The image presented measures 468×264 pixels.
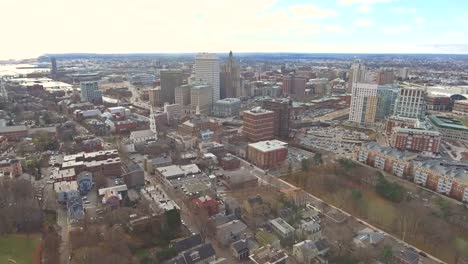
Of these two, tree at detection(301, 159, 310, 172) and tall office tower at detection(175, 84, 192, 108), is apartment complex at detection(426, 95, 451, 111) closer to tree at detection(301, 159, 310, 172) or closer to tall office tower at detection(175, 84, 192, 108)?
tree at detection(301, 159, 310, 172)

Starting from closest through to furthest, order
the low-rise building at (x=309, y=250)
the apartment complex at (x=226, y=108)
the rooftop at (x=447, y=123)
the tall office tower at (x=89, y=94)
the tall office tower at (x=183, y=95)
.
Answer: the low-rise building at (x=309, y=250) < the rooftop at (x=447, y=123) < the apartment complex at (x=226, y=108) < the tall office tower at (x=183, y=95) < the tall office tower at (x=89, y=94)

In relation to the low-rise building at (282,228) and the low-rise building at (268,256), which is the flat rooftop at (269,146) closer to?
the low-rise building at (282,228)

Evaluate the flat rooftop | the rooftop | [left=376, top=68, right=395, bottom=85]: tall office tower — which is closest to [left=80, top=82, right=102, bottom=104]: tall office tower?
the flat rooftop

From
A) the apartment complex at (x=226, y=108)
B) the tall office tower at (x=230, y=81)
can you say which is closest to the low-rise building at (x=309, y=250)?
the apartment complex at (x=226, y=108)

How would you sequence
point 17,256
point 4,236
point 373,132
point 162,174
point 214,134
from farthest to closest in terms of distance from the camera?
point 373,132 < point 214,134 < point 162,174 < point 4,236 < point 17,256

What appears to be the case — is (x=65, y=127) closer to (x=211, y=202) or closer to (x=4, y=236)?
(x=4, y=236)

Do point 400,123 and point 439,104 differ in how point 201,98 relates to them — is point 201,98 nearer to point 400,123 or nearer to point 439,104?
point 400,123

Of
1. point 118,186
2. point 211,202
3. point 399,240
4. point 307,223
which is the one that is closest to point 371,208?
point 399,240
